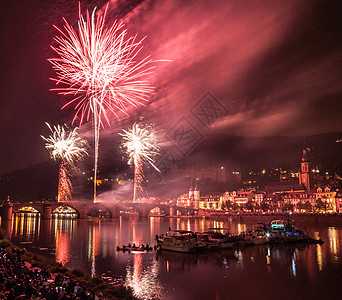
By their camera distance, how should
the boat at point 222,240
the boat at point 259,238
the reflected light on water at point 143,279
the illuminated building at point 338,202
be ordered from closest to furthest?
Answer: the reflected light on water at point 143,279 < the boat at point 222,240 < the boat at point 259,238 < the illuminated building at point 338,202

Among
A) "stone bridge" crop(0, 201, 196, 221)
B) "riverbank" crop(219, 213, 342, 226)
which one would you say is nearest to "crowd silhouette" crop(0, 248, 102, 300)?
"riverbank" crop(219, 213, 342, 226)

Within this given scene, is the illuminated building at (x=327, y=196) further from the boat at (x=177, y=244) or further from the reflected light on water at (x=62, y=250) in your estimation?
the reflected light on water at (x=62, y=250)

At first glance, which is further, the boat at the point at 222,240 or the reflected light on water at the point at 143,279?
the boat at the point at 222,240

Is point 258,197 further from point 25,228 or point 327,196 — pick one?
point 25,228

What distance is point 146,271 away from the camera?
1035 inches

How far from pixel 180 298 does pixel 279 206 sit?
8704 centimetres

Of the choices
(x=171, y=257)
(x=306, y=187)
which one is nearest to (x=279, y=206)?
(x=306, y=187)

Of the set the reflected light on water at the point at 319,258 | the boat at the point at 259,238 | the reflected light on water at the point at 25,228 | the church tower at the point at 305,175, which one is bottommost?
the reflected light on water at the point at 319,258

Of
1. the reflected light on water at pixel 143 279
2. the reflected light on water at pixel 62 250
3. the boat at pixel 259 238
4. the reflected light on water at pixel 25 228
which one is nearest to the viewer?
the reflected light on water at pixel 143 279

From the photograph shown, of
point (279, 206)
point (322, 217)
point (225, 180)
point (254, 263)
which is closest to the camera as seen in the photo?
point (254, 263)

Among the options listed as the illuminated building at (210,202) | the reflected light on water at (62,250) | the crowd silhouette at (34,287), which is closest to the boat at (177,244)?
the reflected light on water at (62,250)

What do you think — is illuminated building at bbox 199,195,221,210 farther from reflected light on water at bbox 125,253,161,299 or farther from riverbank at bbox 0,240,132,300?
riverbank at bbox 0,240,132,300

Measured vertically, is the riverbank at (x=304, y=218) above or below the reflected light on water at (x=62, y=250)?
above

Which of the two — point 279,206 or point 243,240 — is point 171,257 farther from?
point 279,206
